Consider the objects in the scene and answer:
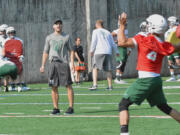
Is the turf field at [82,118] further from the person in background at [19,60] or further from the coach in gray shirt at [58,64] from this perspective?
the person in background at [19,60]

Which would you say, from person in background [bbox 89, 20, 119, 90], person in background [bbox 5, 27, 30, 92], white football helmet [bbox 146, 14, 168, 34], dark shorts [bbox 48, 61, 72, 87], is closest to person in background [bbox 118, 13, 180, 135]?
white football helmet [bbox 146, 14, 168, 34]

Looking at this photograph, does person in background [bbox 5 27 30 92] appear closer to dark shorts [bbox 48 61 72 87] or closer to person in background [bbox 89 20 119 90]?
person in background [bbox 89 20 119 90]

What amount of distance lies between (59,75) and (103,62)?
5995mm

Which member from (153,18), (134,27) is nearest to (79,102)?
(153,18)

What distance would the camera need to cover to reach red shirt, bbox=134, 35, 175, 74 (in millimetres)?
8315

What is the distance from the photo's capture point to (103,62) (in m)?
18.1

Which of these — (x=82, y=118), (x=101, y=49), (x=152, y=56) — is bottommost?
(x=82, y=118)

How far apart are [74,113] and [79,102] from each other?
2.42m

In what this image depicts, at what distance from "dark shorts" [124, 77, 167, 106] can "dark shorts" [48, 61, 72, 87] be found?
12.5 feet

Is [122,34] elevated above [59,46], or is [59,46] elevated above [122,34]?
[59,46]

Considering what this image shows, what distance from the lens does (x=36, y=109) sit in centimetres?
1324

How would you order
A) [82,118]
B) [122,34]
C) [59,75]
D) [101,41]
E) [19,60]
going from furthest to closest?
[19,60]
[101,41]
[59,75]
[82,118]
[122,34]

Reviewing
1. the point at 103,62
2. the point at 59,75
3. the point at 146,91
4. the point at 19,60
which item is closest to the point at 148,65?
the point at 146,91

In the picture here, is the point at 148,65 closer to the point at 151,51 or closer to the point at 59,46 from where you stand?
the point at 151,51
